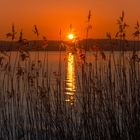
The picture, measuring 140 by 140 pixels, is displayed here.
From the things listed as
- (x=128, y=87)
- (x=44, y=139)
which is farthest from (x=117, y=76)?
(x=44, y=139)

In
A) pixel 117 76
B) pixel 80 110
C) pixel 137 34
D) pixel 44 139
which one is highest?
pixel 137 34

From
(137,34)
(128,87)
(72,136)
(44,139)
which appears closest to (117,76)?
(128,87)

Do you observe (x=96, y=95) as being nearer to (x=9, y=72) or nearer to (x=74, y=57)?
(x=74, y=57)

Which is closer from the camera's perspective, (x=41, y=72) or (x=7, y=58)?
(x=7, y=58)

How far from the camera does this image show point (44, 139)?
21.0 feet

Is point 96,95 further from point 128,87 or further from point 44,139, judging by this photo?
point 44,139

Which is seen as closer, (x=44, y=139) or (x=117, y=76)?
(x=117, y=76)

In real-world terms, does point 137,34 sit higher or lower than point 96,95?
higher

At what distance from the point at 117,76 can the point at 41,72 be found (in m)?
1.12

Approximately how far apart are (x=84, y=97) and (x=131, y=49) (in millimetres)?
888

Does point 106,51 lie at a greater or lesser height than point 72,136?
greater

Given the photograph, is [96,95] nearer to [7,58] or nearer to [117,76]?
[117,76]

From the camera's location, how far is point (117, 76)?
597cm

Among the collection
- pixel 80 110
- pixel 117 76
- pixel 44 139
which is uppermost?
pixel 117 76
